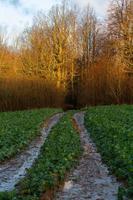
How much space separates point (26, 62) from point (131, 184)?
51.2 metres

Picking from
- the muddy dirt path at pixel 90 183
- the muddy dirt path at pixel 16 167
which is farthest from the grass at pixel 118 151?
the muddy dirt path at pixel 16 167

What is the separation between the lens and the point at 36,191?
9.55 m

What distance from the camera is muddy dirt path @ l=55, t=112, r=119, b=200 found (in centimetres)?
1004

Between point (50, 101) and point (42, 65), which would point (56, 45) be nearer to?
point (42, 65)

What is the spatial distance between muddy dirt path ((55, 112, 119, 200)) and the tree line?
123 feet

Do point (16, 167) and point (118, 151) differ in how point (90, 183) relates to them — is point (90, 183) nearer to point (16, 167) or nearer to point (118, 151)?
point (118, 151)

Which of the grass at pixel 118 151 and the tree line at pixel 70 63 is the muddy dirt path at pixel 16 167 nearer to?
the grass at pixel 118 151

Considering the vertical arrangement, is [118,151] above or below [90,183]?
above

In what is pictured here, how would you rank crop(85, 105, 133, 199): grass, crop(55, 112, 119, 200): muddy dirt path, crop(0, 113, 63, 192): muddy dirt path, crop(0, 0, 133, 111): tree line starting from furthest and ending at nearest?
1. crop(0, 0, 133, 111): tree line
2. crop(0, 113, 63, 192): muddy dirt path
3. crop(85, 105, 133, 199): grass
4. crop(55, 112, 119, 200): muddy dirt path

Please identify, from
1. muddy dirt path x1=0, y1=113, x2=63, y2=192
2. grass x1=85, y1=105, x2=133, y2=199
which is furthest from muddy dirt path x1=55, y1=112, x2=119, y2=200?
muddy dirt path x1=0, y1=113, x2=63, y2=192

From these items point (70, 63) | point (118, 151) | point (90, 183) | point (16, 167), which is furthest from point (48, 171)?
point (70, 63)

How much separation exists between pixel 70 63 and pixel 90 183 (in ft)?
164

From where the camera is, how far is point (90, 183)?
11.4m

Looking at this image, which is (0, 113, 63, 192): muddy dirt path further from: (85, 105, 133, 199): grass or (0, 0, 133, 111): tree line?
(0, 0, 133, 111): tree line
